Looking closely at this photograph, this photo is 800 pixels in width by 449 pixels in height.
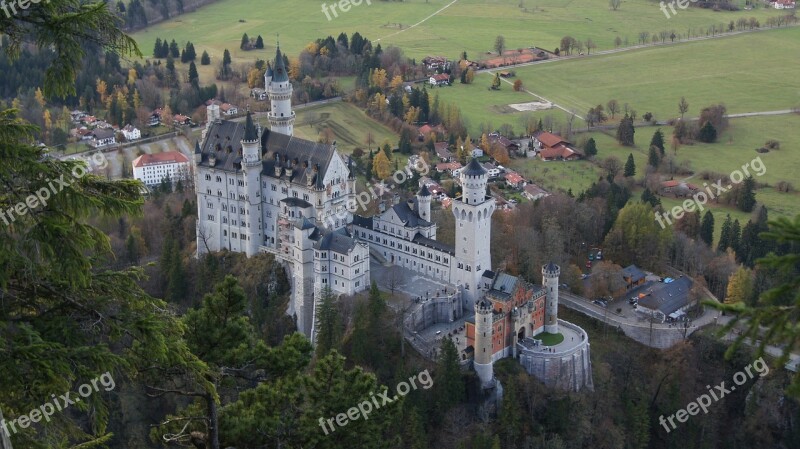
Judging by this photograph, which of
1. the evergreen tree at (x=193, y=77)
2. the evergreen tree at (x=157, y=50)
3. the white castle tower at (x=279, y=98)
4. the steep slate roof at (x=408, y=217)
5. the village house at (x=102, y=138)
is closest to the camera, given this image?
the steep slate roof at (x=408, y=217)

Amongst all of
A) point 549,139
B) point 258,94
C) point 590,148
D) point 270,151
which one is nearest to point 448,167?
point 549,139

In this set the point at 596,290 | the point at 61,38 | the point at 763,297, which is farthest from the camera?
the point at 596,290

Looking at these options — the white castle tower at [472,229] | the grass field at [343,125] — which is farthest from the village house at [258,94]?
the white castle tower at [472,229]

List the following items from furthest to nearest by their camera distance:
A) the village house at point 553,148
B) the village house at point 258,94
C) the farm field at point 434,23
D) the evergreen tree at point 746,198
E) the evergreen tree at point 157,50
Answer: the farm field at point 434,23
the evergreen tree at point 157,50
the village house at point 258,94
the village house at point 553,148
the evergreen tree at point 746,198

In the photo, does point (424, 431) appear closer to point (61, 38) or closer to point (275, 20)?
point (61, 38)

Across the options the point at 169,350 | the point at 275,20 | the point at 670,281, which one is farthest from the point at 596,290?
the point at 275,20

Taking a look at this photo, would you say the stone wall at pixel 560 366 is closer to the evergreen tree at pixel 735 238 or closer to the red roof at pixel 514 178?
the evergreen tree at pixel 735 238
